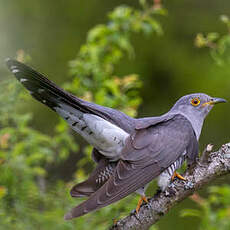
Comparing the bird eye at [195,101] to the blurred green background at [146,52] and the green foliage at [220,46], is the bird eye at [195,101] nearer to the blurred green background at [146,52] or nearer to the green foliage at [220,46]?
the green foliage at [220,46]

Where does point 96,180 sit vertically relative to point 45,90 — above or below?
below

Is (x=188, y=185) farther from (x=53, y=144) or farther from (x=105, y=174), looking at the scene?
(x=53, y=144)

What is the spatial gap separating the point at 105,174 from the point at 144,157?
0.35 metres

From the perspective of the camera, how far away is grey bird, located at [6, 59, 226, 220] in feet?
10.3

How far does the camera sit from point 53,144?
391cm

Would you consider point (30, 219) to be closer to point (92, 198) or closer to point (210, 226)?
point (92, 198)

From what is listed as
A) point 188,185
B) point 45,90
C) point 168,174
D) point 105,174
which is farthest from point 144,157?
point 45,90

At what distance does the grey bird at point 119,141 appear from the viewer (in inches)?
124

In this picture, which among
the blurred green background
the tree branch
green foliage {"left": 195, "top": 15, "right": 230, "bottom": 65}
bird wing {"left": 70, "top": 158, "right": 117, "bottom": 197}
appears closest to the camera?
the tree branch

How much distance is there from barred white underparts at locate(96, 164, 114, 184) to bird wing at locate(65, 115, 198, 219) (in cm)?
20

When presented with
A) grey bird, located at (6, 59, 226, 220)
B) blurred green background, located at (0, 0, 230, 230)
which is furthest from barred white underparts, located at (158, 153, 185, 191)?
blurred green background, located at (0, 0, 230, 230)

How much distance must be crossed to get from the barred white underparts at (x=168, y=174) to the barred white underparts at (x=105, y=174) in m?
0.39

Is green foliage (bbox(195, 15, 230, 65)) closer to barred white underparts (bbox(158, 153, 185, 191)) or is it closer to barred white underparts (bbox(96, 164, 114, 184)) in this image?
barred white underparts (bbox(158, 153, 185, 191))

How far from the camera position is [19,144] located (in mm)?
3629
